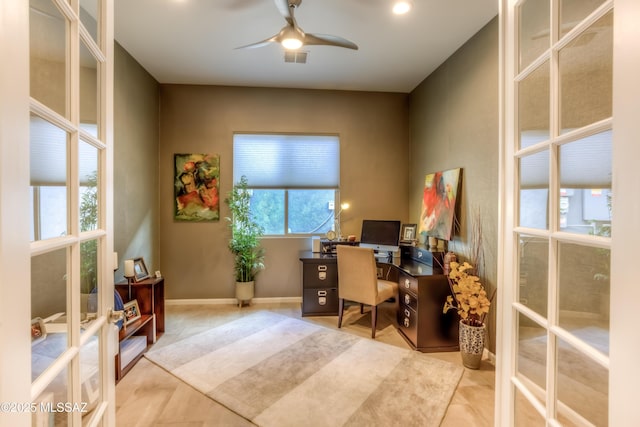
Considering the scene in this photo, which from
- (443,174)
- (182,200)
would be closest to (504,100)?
(443,174)

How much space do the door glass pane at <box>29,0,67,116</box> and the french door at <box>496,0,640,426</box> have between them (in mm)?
1263

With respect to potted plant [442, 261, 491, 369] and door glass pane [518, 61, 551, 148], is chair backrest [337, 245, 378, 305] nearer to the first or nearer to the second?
potted plant [442, 261, 491, 369]

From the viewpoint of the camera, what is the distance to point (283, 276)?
416 centimetres

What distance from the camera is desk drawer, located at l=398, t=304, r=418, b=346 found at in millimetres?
2783

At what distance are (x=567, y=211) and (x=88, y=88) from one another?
4.95ft

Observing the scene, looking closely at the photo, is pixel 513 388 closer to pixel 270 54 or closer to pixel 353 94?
pixel 270 54

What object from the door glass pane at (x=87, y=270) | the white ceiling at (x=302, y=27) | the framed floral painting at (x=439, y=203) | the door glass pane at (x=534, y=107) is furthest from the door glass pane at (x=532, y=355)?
the white ceiling at (x=302, y=27)

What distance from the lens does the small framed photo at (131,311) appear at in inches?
103

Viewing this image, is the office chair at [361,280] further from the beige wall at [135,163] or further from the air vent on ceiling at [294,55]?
the beige wall at [135,163]

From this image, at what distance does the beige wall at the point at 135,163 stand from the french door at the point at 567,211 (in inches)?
128

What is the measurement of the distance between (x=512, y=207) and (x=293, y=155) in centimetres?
336

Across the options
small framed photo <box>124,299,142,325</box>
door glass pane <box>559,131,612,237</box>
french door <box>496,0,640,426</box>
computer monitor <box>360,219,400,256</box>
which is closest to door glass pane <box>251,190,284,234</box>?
computer monitor <box>360,219,400,256</box>

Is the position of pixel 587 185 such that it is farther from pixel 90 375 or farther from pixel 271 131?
pixel 271 131

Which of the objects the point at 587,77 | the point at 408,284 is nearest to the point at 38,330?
the point at 587,77
